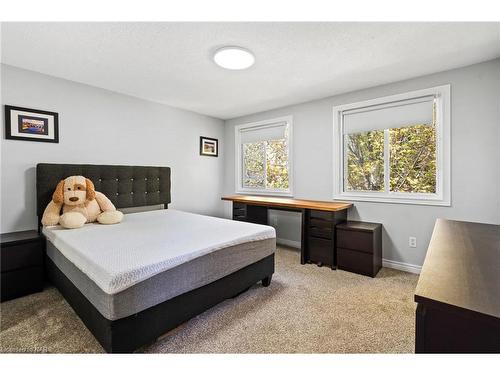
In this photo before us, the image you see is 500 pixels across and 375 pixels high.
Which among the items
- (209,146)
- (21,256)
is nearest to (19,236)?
(21,256)

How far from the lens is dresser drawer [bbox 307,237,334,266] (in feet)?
9.53

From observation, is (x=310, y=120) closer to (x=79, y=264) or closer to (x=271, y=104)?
(x=271, y=104)

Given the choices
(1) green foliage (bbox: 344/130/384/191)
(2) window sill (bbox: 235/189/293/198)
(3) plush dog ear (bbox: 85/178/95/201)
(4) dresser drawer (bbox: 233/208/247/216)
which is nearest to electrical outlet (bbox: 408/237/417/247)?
(1) green foliage (bbox: 344/130/384/191)

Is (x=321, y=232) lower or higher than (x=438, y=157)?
lower

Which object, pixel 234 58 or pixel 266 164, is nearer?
pixel 234 58

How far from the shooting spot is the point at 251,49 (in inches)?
82.0

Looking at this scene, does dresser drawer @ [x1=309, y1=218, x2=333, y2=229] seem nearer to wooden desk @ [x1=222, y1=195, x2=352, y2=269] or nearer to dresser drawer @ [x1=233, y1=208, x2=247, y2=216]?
wooden desk @ [x1=222, y1=195, x2=352, y2=269]

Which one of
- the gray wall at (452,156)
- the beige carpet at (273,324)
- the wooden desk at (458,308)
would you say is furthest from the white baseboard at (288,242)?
the wooden desk at (458,308)

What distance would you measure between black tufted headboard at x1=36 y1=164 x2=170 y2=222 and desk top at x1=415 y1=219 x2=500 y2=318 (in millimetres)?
3230

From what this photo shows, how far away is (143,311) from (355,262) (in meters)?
2.26

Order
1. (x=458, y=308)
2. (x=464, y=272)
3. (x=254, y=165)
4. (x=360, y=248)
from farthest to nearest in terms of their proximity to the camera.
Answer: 1. (x=254, y=165)
2. (x=360, y=248)
3. (x=464, y=272)
4. (x=458, y=308)

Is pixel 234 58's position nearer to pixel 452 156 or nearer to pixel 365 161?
pixel 365 161

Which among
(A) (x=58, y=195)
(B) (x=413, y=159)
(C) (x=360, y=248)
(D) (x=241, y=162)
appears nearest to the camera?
(A) (x=58, y=195)
